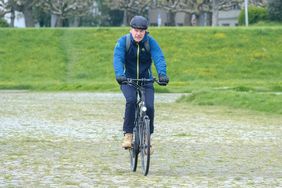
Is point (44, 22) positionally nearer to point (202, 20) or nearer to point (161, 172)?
point (202, 20)

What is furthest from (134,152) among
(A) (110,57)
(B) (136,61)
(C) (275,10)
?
(C) (275,10)

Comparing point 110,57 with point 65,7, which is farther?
point 65,7

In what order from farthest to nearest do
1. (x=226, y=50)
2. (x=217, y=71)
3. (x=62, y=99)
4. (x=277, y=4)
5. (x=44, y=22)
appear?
(x=44, y=22)
(x=277, y=4)
(x=226, y=50)
(x=217, y=71)
(x=62, y=99)

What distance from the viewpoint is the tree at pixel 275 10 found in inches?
2955

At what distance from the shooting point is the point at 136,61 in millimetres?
13594

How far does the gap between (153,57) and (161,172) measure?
1551mm

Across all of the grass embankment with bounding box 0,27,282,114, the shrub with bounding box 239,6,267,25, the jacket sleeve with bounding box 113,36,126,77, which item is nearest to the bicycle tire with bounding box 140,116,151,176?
the jacket sleeve with bounding box 113,36,126,77

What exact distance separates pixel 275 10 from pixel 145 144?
64.6 metres

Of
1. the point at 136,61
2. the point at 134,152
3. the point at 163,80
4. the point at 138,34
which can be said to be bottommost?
the point at 134,152

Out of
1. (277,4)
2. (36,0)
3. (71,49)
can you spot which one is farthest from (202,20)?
(71,49)

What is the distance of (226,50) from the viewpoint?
202ft

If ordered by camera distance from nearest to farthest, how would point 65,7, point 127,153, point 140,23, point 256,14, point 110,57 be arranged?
point 140,23 → point 127,153 → point 110,57 → point 256,14 → point 65,7

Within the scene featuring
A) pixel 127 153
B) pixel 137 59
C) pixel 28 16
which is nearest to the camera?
pixel 137 59

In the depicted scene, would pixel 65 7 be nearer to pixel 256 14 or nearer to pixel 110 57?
pixel 256 14
